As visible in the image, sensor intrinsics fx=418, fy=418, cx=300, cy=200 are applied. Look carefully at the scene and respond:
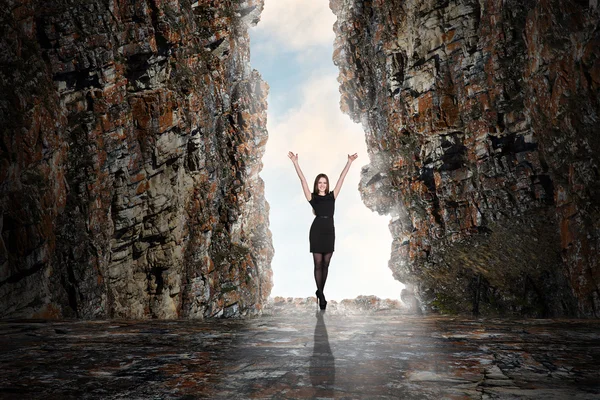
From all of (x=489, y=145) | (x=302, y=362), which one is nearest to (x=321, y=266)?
(x=302, y=362)

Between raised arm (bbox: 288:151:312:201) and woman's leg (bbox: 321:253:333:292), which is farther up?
raised arm (bbox: 288:151:312:201)

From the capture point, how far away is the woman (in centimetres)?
1076

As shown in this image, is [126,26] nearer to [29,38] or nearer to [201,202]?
[29,38]

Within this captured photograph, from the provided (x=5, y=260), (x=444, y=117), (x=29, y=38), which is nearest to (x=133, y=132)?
(x=29, y=38)

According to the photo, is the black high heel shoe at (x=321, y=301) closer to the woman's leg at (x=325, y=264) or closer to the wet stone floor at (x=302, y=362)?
the woman's leg at (x=325, y=264)

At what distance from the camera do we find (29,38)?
2448 centimetres

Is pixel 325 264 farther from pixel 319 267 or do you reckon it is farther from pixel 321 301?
pixel 321 301

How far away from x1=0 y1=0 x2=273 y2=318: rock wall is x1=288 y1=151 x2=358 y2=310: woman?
546 inches

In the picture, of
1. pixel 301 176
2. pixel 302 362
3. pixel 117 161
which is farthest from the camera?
pixel 117 161

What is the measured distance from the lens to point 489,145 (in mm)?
36250

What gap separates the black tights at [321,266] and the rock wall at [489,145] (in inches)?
681

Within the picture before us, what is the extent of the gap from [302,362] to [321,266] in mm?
6340

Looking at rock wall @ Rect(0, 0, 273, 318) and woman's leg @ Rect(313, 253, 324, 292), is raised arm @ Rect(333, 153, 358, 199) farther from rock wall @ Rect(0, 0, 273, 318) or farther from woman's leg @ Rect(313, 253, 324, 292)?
rock wall @ Rect(0, 0, 273, 318)

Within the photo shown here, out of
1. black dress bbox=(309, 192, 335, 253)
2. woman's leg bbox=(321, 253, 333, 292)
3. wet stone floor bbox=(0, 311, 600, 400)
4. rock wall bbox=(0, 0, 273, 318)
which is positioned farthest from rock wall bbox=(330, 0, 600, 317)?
rock wall bbox=(0, 0, 273, 318)
